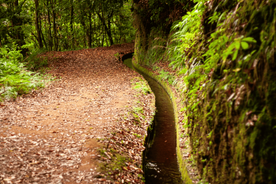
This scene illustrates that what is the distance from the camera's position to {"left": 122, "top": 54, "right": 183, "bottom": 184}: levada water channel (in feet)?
15.0

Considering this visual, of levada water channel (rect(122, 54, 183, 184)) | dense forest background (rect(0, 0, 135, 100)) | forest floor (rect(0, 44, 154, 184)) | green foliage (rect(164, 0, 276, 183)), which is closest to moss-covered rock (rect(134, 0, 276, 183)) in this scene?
green foliage (rect(164, 0, 276, 183))

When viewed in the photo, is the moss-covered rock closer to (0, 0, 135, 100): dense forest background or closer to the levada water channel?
the levada water channel

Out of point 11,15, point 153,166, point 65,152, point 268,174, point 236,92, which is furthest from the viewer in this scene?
point 11,15

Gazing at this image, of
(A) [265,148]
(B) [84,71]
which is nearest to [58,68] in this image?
(B) [84,71]

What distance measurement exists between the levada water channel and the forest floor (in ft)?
1.90

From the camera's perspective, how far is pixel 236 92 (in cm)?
266

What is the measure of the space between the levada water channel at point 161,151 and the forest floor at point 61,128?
0.58m

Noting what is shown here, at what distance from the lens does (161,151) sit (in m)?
5.60

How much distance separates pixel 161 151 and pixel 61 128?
2.93m

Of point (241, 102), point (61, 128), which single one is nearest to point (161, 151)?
point (61, 128)

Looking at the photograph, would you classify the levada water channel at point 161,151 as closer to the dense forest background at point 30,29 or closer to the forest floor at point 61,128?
the forest floor at point 61,128

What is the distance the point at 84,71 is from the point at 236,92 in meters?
12.1

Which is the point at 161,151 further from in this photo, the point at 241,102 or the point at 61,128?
the point at 241,102

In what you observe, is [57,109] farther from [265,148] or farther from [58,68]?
[58,68]
